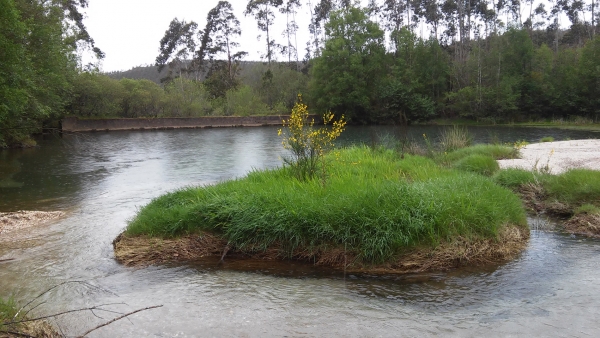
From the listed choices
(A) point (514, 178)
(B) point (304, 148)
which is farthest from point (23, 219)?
(A) point (514, 178)

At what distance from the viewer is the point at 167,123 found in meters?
49.2

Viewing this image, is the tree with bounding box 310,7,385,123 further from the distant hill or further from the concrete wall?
the distant hill

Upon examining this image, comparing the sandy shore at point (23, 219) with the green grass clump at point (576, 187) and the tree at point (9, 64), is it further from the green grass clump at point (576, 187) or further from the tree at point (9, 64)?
the green grass clump at point (576, 187)

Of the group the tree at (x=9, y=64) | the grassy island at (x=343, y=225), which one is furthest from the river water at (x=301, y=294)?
the tree at (x=9, y=64)

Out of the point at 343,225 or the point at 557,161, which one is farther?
the point at 557,161

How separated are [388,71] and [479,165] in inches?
1870

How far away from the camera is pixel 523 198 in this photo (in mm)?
9625

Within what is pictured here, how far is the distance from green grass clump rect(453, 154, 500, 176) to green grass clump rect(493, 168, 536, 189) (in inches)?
34.9

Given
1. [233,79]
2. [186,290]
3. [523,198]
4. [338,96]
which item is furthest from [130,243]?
[233,79]

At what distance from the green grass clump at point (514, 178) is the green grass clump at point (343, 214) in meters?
2.05

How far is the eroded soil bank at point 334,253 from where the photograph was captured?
6285mm

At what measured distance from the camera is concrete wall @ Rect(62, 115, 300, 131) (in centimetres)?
4389

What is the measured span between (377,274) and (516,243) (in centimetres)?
249

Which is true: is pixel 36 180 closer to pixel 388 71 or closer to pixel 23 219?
pixel 23 219
